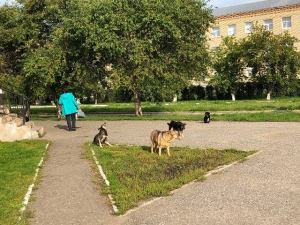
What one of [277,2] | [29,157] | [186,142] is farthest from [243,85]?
[29,157]

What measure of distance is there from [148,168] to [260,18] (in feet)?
161

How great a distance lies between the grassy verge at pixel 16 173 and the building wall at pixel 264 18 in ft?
133

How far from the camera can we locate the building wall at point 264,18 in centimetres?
4984

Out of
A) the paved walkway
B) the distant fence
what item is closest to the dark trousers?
the distant fence

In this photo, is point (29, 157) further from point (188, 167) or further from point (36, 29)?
point (36, 29)

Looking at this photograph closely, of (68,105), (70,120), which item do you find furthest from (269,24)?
(68,105)

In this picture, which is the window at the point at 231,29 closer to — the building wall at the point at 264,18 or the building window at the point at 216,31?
the building wall at the point at 264,18

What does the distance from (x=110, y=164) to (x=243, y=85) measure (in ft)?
126

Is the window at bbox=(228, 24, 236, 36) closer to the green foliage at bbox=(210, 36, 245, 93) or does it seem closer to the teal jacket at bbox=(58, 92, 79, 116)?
the green foliage at bbox=(210, 36, 245, 93)

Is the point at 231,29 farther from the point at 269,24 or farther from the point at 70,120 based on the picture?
the point at 70,120

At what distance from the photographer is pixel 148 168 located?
304 inches

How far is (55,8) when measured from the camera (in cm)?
2244

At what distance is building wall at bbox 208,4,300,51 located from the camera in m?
49.8

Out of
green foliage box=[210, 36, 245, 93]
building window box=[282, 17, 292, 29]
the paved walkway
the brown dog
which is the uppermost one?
building window box=[282, 17, 292, 29]
